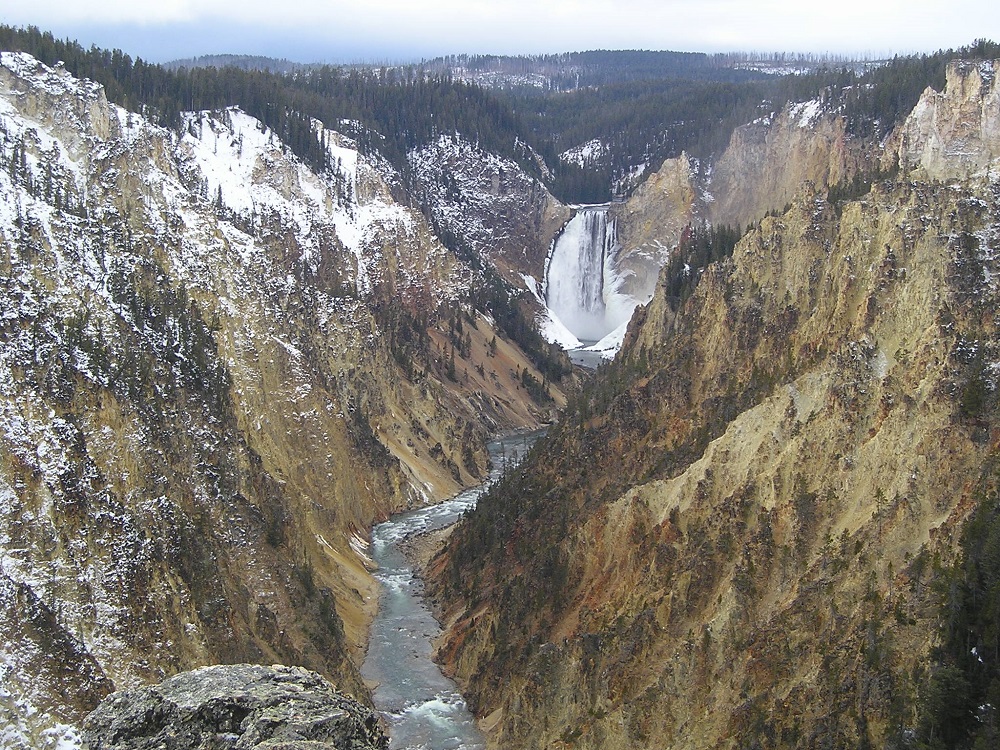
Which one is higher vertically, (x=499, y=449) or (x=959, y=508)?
(x=959, y=508)

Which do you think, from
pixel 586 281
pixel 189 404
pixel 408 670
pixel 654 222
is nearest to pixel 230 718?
pixel 408 670

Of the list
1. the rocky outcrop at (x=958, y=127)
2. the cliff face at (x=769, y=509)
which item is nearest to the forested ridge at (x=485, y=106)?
the rocky outcrop at (x=958, y=127)

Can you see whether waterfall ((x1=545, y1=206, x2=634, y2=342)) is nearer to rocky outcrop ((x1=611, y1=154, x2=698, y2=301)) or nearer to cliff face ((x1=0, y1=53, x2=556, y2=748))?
rocky outcrop ((x1=611, y1=154, x2=698, y2=301))

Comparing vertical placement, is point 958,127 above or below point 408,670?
above

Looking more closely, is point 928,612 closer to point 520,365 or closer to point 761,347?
point 761,347

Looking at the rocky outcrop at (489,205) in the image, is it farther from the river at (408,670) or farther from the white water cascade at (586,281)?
the river at (408,670)

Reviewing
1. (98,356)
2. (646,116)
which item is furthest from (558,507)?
(646,116)

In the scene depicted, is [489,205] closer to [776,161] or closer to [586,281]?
[586,281]
